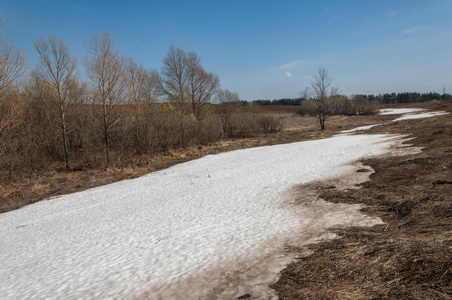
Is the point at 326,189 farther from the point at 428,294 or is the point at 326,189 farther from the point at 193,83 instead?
the point at 193,83

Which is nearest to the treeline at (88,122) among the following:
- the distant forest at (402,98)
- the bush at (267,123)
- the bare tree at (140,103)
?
the bare tree at (140,103)

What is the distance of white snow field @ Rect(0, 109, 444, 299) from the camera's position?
5.30 meters

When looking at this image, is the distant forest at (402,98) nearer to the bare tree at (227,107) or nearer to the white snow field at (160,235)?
the bare tree at (227,107)

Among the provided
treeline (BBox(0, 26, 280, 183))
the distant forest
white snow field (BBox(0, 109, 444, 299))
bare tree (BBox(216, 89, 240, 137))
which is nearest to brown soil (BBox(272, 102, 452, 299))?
white snow field (BBox(0, 109, 444, 299))

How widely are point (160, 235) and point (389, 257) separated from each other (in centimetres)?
567

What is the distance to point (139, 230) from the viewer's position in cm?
859

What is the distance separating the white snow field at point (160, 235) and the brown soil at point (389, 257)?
0.55 m

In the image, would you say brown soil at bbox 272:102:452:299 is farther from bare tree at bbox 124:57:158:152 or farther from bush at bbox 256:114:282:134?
bush at bbox 256:114:282:134

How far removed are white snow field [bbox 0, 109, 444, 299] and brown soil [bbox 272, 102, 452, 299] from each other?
0.55 metres

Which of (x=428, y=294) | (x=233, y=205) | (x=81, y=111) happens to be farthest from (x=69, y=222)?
(x=81, y=111)

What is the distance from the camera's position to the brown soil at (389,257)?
140 inches

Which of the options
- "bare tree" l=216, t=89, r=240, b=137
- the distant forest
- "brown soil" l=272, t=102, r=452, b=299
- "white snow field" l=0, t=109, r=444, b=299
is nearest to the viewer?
"brown soil" l=272, t=102, r=452, b=299

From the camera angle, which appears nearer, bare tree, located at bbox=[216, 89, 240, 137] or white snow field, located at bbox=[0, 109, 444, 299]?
white snow field, located at bbox=[0, 109, 444, 299]

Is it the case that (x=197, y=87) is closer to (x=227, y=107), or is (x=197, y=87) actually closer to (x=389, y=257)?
(x=227, y=107)
